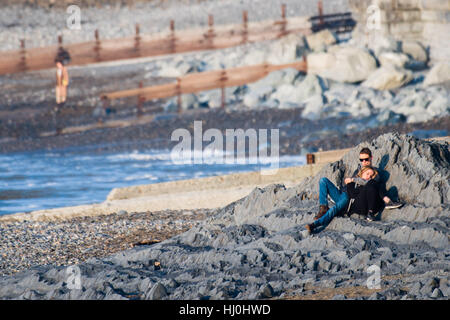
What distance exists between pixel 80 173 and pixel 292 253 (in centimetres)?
1000

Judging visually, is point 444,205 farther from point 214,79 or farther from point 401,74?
point 214,79

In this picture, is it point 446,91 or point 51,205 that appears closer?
point 51,205

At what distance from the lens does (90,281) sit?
26.0 feet

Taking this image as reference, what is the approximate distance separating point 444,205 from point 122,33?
99.8ft

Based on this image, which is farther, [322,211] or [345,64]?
[345,64]

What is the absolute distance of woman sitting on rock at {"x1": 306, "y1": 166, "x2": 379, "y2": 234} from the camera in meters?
8.71

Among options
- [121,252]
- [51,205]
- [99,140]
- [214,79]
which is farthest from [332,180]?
[214,79]

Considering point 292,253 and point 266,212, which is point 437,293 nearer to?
point 292,253

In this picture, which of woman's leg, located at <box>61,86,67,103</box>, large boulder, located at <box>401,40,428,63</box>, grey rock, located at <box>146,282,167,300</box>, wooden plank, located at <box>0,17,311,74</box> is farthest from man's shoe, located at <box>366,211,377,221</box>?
wooden plank, located at <box>0,17,311,74</box>

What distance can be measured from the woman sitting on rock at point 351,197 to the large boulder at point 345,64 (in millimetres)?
15041

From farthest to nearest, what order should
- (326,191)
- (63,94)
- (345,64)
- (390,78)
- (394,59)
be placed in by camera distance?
(63,94) → (345,64) → (394,59) → (390,78) → (326,191)

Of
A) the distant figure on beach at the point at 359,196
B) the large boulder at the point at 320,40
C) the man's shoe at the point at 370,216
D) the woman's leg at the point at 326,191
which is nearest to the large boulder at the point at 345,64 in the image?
the large boulder at the point at 320,40

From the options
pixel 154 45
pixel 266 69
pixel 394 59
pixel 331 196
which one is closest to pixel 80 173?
pixel 266 69

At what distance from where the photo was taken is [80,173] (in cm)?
1755
